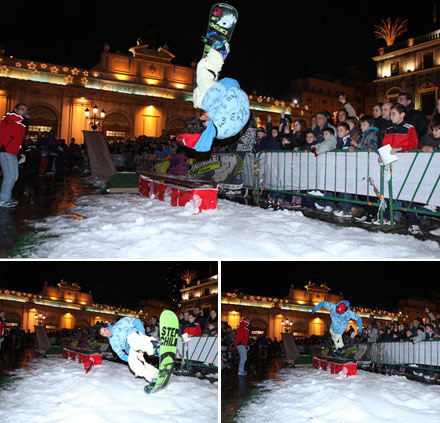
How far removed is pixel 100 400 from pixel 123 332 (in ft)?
3.14

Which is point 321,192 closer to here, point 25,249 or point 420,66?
point 25,249

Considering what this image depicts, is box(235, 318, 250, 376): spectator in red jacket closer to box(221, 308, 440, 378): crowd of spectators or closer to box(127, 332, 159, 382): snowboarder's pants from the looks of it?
box(221, 308, 440, 378): crowd of spectators

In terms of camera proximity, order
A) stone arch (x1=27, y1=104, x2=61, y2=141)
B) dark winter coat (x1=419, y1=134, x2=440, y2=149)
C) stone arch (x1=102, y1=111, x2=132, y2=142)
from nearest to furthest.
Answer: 1. dark winter coat (x1=419, y1=134, x2=440, y2=149)
2. stone arch (x1=27, y1=104, x2=61, y2=141)
3. stone arch (x1=102, y1=111, x2=132, y2=142)

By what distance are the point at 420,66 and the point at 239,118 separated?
49.5 m

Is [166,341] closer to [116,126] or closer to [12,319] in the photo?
[12,319]

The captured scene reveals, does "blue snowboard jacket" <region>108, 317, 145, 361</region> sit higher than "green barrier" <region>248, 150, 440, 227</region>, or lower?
lower

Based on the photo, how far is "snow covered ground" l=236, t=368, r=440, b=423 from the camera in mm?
4328

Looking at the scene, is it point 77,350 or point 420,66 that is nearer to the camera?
point 77,350

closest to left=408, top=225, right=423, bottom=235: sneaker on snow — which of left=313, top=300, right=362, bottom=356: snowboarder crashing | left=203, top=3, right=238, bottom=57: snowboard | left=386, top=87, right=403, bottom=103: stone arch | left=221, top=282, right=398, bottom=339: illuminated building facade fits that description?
left=313, top=300, right=362, bottom=356: snowboarder crashing

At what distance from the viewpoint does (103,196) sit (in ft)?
32.1

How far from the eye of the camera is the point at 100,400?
193 inches

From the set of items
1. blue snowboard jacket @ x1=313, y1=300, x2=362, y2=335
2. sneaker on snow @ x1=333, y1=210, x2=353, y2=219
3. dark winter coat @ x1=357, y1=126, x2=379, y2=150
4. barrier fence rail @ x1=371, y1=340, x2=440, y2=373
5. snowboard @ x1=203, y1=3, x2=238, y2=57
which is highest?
snowboard @ x1=203, y1=3, x2=238, y2=57

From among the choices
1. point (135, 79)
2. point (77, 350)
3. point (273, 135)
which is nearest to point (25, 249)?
point (77, 350)

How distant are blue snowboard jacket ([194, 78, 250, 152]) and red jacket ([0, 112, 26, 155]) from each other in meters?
4.72
